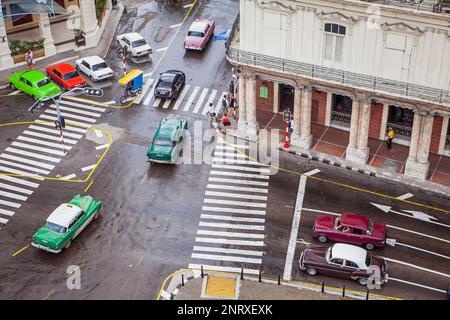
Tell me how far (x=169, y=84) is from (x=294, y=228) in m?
Answer: 23.5

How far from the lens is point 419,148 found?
61.8 metres

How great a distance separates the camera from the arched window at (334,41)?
5975 centimetres

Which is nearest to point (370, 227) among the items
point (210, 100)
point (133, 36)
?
point (210, 100)

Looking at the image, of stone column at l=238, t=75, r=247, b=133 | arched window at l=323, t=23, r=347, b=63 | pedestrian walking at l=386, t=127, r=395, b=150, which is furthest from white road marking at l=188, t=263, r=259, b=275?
pedestrian walking at l=386, t=127, r=395, b=150

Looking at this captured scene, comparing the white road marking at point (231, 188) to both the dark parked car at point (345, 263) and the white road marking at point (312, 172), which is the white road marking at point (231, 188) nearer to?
the white road marking at point (312, 172)

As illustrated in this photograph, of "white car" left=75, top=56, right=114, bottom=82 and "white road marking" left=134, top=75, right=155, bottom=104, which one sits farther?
"white car" left=75, top=56, right=114, bottom=82

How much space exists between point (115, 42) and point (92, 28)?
9.91 ft

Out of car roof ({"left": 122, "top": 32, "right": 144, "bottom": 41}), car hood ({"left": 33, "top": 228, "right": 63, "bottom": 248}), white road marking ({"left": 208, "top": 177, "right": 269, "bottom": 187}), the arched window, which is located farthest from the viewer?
car roof ({"left": 122, "top": 32, "right": 144, "bottom": 41})

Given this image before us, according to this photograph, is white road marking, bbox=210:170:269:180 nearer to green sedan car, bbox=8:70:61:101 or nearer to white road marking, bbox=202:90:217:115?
white road marking, bbox=202:90:217:115

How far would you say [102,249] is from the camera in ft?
185

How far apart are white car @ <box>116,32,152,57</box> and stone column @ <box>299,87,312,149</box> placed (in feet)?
75.3

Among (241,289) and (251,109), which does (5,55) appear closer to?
(251,109)

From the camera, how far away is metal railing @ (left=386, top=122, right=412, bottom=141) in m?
66.5

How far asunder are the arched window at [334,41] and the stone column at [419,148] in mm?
7845
